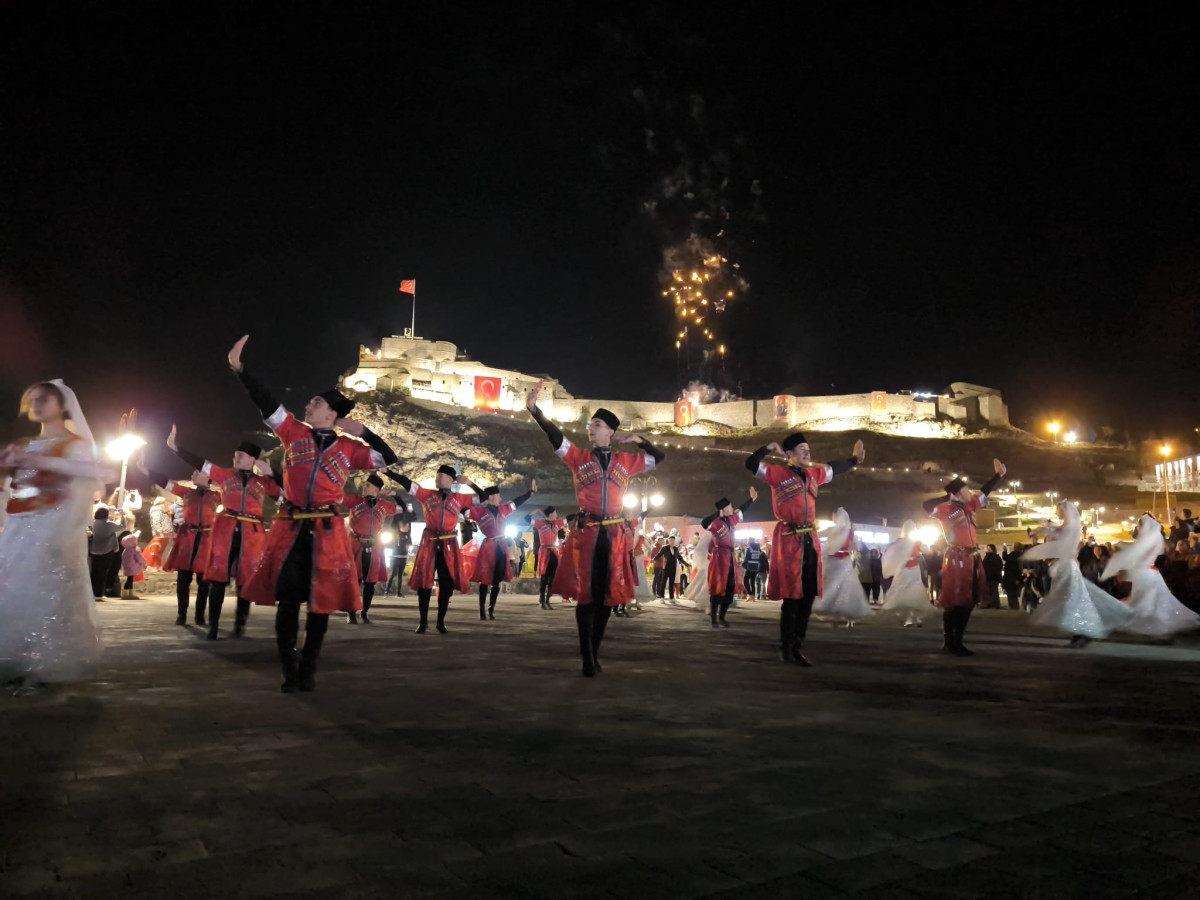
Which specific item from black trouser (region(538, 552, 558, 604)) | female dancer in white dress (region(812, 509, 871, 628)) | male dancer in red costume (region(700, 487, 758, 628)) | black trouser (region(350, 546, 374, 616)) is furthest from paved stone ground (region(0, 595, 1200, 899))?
black trouser (region(538, 552, 558, 604))

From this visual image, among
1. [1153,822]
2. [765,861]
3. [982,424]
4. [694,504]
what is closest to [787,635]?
[1153,822]

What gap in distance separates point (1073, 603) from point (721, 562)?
208 inches

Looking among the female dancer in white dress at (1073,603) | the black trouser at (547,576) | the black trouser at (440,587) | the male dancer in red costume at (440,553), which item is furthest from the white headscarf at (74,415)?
the black trouser at (547,576)

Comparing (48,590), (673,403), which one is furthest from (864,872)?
(673,403)

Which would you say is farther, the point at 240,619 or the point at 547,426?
the point at 240,619

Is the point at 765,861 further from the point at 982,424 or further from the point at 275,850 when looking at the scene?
the point at 982,424

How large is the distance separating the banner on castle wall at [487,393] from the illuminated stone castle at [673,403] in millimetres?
124

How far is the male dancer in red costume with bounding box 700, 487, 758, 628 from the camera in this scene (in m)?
12.3

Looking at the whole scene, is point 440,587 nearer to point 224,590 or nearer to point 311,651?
point 224,590

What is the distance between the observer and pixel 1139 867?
2.05 m

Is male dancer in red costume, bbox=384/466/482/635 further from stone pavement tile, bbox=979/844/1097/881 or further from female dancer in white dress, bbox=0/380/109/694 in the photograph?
stone pavement tile, bbox=979/844/1097/881

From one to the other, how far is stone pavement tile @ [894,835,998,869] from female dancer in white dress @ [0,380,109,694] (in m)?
4.97

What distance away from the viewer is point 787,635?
6.99m

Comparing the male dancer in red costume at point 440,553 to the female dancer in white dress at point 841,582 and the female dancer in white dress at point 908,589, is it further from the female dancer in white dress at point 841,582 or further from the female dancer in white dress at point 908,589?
the female dancer in white dress at point 908,589
